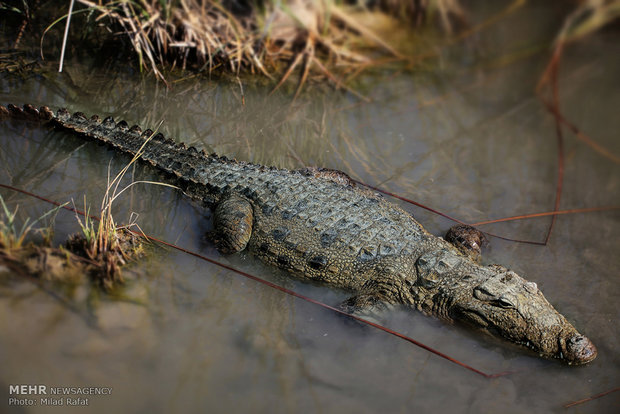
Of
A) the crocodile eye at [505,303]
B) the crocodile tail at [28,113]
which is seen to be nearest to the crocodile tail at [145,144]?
the crocodile tail at [28,113]

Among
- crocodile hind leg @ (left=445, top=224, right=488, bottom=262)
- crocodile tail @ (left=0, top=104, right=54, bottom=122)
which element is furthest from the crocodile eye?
crocodile tail @ (left=0, top=104, right=54, bottom=122)

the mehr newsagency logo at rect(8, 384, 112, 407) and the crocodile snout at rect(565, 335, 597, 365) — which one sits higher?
the mehr newsagency logo at rect(8, 384, 112, 407)

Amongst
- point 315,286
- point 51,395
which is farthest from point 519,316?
point 51,395

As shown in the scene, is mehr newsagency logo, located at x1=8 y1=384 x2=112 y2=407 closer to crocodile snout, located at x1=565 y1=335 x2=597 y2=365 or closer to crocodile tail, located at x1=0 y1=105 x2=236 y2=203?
crocodile tail, located at x1=0 y1=105 x2=236 y2=203

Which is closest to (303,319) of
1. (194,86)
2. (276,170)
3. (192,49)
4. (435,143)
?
(276,170)

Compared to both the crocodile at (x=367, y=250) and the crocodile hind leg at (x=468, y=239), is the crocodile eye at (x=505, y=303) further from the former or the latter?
the crocodile hind leg at (x=468, y=239)

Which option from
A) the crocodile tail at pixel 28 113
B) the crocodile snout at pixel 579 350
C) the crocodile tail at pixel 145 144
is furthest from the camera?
the crocodile tail at pixel 28 113
